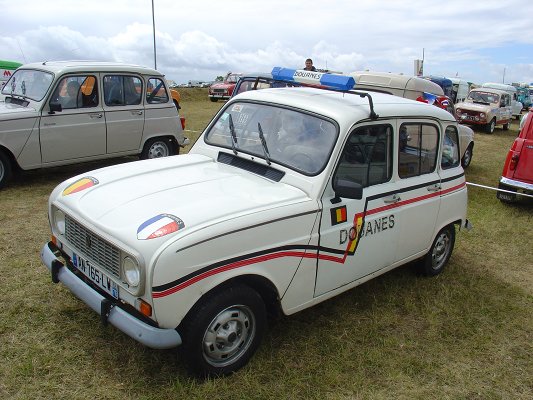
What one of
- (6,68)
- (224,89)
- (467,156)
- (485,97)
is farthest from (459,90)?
(6,68)

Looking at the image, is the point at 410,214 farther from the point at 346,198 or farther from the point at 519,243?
the point at 519,243

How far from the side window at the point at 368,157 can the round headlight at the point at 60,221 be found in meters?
2.14

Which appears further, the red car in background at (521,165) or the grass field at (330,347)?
the red car in background at (521,165)

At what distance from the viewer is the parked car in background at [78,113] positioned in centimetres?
731

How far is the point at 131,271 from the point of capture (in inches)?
114

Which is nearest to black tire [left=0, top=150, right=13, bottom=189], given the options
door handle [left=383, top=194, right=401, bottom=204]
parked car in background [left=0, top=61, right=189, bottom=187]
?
parked car in background [left=0, top=61, right=189, bottom=187]

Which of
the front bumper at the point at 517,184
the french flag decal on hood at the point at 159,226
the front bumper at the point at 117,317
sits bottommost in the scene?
the front bumper at the point at 517,184

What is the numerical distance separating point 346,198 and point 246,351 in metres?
1.38

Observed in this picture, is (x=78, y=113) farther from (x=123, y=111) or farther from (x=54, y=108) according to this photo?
(x=123, y=111)

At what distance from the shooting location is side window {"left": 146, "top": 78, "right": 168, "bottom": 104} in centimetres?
877

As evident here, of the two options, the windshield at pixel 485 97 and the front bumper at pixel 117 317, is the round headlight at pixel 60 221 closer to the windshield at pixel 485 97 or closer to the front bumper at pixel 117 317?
the front bumper at pixel 117 317

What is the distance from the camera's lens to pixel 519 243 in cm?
661

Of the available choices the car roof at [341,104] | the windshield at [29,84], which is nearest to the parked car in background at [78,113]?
the windshield at [29,84]

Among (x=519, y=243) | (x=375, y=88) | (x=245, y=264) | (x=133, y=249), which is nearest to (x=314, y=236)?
(x=245, y=264)
